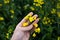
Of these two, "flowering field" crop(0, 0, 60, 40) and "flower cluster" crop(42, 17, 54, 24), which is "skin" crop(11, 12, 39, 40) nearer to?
"flowering field" crop(0, 0, 60, 40)

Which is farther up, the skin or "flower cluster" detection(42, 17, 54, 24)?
the skin

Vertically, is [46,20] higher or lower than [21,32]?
lower

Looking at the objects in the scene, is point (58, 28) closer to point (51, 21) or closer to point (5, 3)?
point (51, 21)

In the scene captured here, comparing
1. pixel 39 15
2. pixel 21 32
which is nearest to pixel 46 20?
pixel 39 15

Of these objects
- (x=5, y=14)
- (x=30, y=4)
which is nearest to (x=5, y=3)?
(x=5, y=14)

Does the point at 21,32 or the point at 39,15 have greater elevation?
the point at 21,32

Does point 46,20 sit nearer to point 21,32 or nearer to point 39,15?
point 39,15

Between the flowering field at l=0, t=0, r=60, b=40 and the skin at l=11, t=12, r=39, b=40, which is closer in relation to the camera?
the skin at l=11, t=12, r=39, b=40

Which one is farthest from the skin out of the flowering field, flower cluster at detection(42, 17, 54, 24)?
flower cluster at detection(42, 17, 54, 24)

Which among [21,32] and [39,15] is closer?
[21,32]
